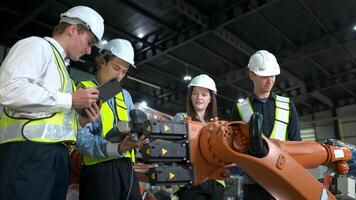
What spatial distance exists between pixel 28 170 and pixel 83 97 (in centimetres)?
46

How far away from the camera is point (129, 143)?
5.41ft

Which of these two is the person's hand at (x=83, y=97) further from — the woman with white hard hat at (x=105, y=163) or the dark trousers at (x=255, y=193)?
the dark trousers at (x=255, y=193)

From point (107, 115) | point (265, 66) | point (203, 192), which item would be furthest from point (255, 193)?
point (107, 115)

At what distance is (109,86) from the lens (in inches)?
74.9

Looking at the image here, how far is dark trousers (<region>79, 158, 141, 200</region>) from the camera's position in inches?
84.5

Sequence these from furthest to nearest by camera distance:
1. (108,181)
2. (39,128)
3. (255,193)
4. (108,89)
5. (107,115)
Answer: (255,193) < (107,115) < (108,181) < (108,89) < (39,128)

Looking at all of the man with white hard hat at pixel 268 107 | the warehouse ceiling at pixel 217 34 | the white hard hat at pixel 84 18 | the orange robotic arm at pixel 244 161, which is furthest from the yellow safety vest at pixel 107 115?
the warehouse ceiling at pixel 217 34

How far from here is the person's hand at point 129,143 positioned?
4.82ft

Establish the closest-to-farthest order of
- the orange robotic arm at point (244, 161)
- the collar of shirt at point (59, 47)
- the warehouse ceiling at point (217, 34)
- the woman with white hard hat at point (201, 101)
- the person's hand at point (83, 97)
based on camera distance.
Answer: the orange robotic arm at point (244, 161) < the person's hand at point (83, 97) < the collar of shirt at point (59, 47) < the woman with white hard hat at point (201, 101) < the warehouse ceiling at point (217, 34)

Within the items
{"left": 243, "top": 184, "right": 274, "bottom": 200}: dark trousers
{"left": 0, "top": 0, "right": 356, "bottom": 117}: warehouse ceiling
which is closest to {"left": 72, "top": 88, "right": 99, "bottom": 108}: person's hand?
{"left": 243, "top": 184, "right": 274, "bottom": 200}: dark trousers

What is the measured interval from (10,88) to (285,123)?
2.09 meters

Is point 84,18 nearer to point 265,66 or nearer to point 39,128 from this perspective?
point 39,128

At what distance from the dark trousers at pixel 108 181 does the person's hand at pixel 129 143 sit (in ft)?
1.30

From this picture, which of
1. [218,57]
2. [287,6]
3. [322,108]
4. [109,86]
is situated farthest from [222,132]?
[322,108]
